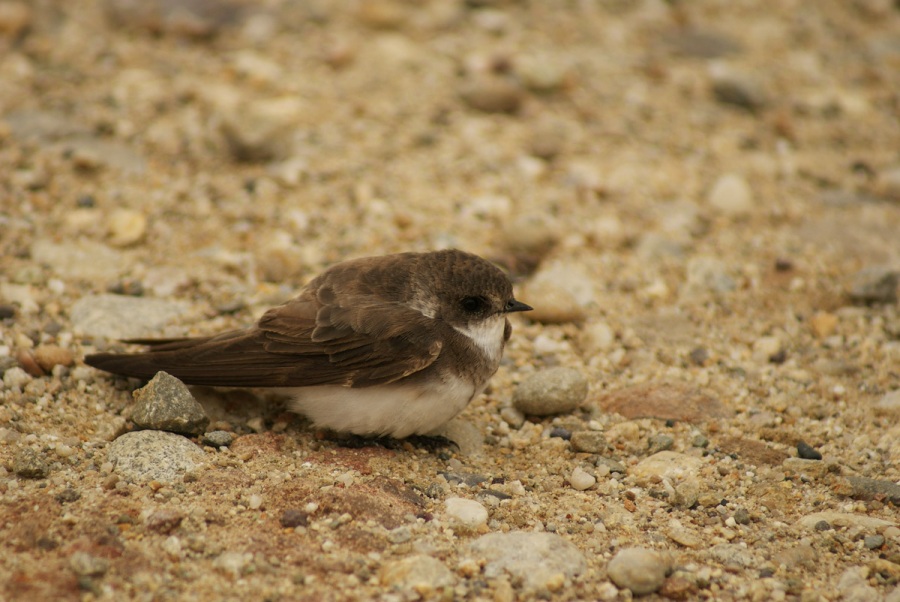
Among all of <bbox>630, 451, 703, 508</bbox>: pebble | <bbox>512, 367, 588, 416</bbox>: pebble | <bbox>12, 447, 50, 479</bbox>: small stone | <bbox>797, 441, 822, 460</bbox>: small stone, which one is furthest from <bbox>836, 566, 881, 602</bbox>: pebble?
<bbox>12, 447, 50, 479</bbox>: small stone

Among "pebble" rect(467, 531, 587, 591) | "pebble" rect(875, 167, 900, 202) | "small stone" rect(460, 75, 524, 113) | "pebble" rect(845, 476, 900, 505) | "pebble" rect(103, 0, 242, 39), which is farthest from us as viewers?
"pebble" rect(103, 0, 242, 39)

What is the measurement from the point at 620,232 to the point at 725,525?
9.25 feet

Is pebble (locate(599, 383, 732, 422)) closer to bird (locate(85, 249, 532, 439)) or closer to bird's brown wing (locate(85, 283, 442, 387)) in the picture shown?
bird (locate(85, 249, 532, 439))

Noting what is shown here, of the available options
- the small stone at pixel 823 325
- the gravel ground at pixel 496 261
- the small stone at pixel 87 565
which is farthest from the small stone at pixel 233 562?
the small stone at pixel 823 325

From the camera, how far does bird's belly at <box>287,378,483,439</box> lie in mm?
4504

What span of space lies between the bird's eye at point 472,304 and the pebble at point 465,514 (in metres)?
1.01

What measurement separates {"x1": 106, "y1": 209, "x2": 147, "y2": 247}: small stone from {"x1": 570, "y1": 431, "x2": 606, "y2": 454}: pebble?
125 inches

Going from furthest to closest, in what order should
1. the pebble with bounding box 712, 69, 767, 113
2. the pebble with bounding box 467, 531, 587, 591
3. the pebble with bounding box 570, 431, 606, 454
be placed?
1. the pebble with bounding box 712, 69, 767, 113
2. the pebble with bounding box 570, 431, 606, 454
3. the pebble with bounding box 467, 531, 587, 591

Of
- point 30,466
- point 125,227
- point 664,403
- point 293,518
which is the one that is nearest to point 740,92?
point 664,403

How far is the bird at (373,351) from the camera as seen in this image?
4.52 m

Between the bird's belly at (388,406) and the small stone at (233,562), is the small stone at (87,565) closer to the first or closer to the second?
the small stone at (233,562)

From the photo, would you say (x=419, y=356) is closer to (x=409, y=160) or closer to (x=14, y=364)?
(x=14, y=364)

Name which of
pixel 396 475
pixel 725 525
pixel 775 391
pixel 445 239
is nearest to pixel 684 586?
pixel 725 525

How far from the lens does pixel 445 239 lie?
6371 millimetres
